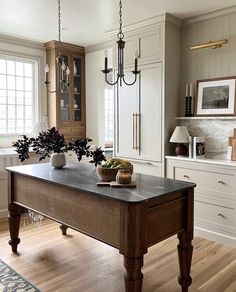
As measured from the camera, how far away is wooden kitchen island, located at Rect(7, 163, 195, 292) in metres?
1.86

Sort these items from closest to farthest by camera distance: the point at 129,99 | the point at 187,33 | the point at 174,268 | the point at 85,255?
the point at 174,268 < the point at 85,255 < the point at 187,33 < the point at 129,99

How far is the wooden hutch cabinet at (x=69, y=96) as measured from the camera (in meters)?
5.00

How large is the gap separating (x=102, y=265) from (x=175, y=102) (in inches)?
87.6

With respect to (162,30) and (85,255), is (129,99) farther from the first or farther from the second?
(85,255)

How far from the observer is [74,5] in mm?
3373

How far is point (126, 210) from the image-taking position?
185 centimetres

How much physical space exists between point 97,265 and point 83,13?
9.36ft

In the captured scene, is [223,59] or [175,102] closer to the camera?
[223,59]

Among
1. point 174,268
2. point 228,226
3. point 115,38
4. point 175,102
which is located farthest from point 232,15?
point 174,268

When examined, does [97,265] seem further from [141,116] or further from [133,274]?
[141,116]

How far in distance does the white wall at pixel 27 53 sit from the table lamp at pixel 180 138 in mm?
2454

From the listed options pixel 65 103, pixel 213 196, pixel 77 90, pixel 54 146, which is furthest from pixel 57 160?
pixel 77 90

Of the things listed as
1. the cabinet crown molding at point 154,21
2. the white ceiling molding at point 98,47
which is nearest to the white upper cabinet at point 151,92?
the cabinet crown molding at point 154,21

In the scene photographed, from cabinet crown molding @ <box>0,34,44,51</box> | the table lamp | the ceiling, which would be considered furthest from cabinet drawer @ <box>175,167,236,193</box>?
cabinet crown molding @ <box>0,34,44,51</box>
